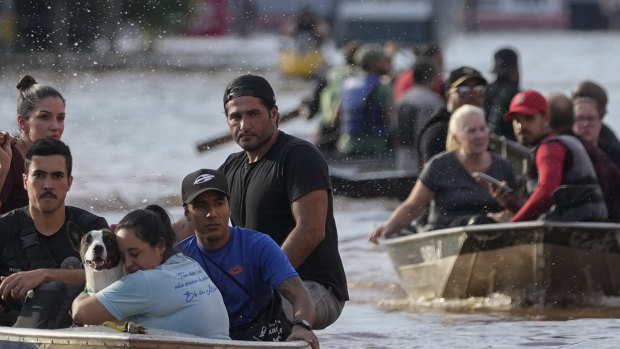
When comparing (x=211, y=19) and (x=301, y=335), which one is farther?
(x=211, y=19)

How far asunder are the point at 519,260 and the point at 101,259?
5098 mm

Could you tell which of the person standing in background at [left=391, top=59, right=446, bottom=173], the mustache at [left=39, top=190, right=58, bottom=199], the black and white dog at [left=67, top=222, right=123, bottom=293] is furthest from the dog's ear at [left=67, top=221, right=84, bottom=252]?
the person standing in background at [left=391, top=59, right=446, bottom=173]

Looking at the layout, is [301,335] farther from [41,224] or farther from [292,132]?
[292,132]

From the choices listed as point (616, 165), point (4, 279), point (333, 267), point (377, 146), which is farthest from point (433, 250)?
point (377, 146)

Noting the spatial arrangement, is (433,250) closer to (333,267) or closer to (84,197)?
(333,267)

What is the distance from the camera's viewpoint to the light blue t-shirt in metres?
6.99

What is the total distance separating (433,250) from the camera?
11.8 meters

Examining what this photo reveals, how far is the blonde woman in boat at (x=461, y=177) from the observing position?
444 inches

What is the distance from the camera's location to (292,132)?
1218 inches

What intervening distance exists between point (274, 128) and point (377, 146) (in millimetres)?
10388

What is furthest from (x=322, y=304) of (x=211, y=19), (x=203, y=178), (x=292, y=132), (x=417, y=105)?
(x=211, y=19)

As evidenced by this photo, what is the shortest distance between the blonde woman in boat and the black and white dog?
15.1ft

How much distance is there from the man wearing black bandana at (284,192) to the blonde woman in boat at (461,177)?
116 inches

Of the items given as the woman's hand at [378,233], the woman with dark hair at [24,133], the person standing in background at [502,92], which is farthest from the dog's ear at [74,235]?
→ the person standing in background at [502,92]
